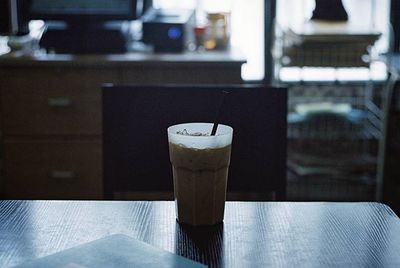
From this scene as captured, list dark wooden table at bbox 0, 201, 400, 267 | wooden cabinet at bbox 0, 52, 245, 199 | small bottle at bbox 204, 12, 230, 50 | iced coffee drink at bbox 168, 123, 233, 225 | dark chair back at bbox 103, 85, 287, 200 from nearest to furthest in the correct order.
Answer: dark wooden table at bbox 0, 201, 400, 267
iced coffee drink at bbox 168, 123, 233, 225
dark chair back at bbox 103, 85, 287, 200
wooden cabinet at bbox 0, 52, 245, 199
small bottle at bbox 204, 12, 230, 50

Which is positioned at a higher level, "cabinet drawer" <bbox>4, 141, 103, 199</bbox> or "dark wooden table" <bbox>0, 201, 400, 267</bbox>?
"dark wooden table" <bbox>0, 201, 400, 267</bbox>

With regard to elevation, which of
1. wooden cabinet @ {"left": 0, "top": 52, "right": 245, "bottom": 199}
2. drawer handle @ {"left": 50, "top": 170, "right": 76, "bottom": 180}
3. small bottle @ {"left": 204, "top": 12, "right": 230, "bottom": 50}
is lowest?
drawer handle @ {"left": 50, "top": 170, "right": 76, "bottom": 180}

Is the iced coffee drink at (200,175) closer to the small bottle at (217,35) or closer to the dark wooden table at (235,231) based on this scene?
the dark wooden table at (235,231)

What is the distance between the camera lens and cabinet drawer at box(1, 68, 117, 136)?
288cm

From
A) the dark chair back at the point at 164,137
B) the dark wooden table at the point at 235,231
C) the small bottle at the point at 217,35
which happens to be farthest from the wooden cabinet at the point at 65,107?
the dark wooden table at the point at 235,231

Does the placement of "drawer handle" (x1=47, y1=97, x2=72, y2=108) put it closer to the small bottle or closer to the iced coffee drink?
the small bottle

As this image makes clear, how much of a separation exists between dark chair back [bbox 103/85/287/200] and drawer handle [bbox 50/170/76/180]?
48.1 inches

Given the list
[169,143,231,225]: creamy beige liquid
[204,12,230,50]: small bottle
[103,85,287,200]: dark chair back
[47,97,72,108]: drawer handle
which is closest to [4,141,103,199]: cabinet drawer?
[47,97,72,108]: drawer handle

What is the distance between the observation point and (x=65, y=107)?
2895 millimetres

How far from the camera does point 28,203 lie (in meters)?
1.36

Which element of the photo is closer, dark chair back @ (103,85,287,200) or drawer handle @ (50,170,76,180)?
dark chair back @ (103,85,287,200)

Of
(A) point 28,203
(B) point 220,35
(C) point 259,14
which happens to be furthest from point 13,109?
(A) point 28,203

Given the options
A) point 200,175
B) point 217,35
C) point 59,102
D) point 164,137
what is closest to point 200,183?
point 200,175

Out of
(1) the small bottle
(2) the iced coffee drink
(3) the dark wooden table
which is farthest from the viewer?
(1) the small bottle
